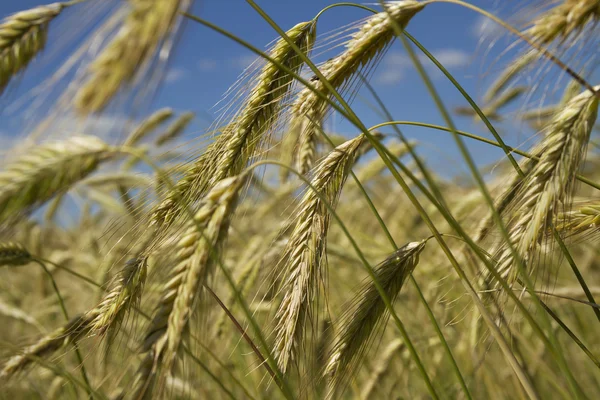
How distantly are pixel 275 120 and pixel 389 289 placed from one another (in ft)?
1.74

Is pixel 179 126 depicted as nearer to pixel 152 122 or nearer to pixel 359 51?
pixel 152 122

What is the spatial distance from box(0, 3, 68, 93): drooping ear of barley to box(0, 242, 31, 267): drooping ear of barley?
2.30 ft

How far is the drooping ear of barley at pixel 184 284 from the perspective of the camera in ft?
2.47

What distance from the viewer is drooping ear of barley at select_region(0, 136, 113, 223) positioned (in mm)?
1453

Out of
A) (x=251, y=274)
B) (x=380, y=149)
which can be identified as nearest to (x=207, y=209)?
(x=380, y=149)

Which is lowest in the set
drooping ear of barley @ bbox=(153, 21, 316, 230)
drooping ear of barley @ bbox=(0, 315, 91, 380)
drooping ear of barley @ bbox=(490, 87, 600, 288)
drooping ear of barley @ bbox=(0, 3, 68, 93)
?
drooping ear of barley @ bbox=(490, 87, 600, 288)

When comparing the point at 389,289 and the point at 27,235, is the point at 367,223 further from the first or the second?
the point at 389,289

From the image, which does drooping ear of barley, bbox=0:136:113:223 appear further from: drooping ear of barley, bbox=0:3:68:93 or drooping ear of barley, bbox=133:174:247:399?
drooping ear of barley, bbox=133:174:247:399

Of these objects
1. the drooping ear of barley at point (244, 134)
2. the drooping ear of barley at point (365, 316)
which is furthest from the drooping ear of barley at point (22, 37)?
the drooping ear of barley at point (365, 316)

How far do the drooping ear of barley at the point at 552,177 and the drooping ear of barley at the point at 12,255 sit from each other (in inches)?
61.2

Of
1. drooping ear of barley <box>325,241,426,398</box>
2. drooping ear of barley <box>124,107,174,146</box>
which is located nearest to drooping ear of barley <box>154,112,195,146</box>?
drooping ear of barley <box>124,107,174,146</box>

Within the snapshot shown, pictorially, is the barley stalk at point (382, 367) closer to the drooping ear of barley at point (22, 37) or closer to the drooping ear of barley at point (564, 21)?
the drooping ear of barley at point (564, 21)

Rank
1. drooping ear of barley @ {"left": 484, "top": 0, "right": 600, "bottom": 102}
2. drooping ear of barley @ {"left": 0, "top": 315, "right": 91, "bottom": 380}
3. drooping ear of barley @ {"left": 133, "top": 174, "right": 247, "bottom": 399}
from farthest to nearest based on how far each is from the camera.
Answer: drooping ear of barley @ {"left": 0, "top": 315, "right": 91, "bottom": 380}
drooping ear of barley @ {"left": 484, "top": 0, "right": 600, "bottom": 102}
drooping ear of barley @ {"left": 133, "top": 174, "right": 247, "bottom": 399}

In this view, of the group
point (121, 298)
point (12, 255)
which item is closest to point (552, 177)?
point (121, 298)
